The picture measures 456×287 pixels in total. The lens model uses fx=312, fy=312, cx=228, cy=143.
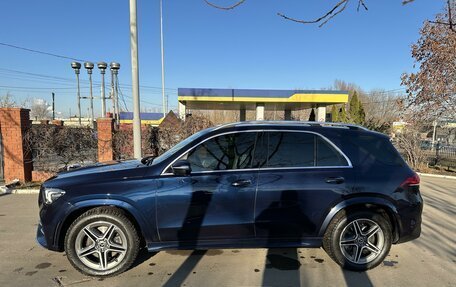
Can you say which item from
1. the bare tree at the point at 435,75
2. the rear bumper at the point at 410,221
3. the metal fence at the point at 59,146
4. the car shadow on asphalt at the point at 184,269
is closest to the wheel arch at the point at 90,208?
the car shadow on asphalt at the point at 184,269

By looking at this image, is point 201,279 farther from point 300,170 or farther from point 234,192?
point 300,170

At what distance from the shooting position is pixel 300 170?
12.7 feet

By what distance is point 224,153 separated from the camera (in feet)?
12.8

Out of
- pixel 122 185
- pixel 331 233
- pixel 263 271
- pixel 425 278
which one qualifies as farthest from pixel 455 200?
pixel 122 185

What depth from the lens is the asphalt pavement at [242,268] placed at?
3.63 meters

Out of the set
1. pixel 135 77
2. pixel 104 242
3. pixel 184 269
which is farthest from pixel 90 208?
pixel 135 77

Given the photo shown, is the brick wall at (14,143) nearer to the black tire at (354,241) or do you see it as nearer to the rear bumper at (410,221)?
the black tire at (354,241)

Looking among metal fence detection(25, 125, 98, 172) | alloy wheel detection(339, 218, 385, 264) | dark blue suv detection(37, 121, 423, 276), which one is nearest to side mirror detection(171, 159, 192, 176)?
dark blue suv detection(37, 121, 423, 276)

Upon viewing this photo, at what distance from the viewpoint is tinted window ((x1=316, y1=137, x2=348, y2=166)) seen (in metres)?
3.94

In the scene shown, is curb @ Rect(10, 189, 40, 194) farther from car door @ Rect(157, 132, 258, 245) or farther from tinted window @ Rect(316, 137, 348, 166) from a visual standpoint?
tinted window @ Rect(316, 137, 348, 166)

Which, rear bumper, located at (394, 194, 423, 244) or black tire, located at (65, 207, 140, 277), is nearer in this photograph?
black tire, located at (65, 207, 140, 277)

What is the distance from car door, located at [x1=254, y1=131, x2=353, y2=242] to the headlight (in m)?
2.35

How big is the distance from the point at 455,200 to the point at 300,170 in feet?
20.6

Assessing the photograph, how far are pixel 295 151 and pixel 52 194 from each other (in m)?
3.00
